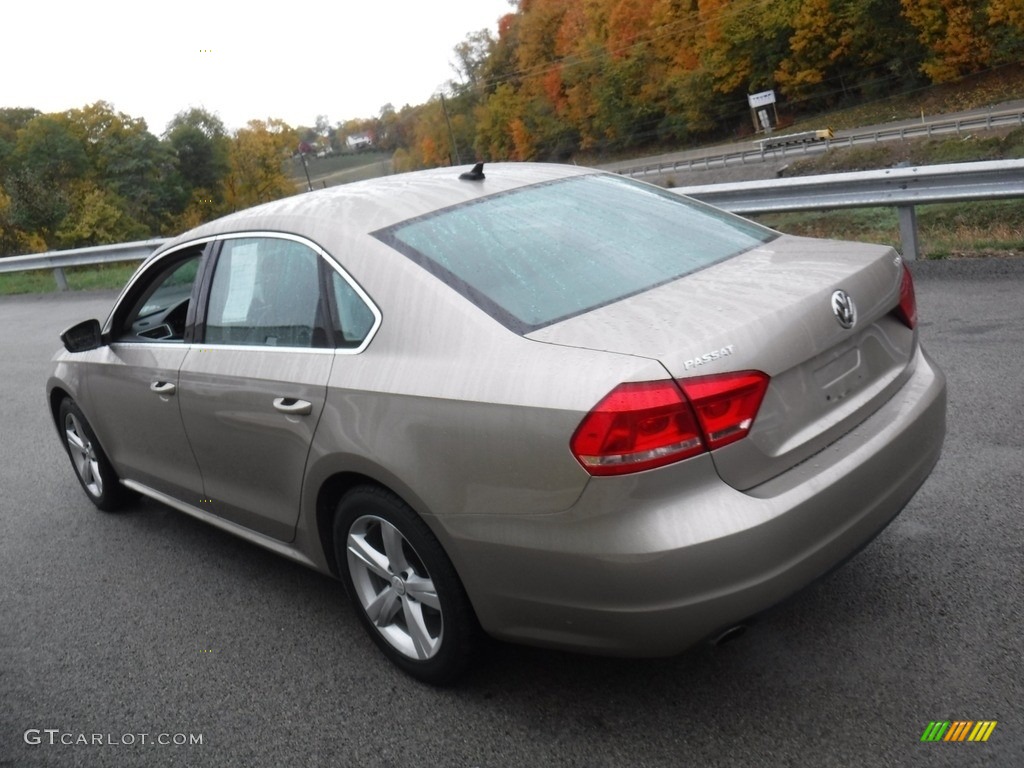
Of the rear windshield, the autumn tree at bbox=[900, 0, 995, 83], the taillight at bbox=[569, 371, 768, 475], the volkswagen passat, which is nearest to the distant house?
the volkswagen passat

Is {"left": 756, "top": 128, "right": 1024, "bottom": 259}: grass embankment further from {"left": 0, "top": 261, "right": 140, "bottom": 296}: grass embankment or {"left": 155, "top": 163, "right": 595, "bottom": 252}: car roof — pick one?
{"left": 0, "top": 261, "right": 140, "bottom": 296}: grass embankment

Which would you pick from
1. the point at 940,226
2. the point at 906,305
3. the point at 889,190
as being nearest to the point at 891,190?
the point at 889,190

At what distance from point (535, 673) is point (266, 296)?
5.46 feet

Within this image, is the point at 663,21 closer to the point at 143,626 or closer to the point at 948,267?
the point at 948,267

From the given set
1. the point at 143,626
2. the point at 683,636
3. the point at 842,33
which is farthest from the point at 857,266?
the point at 842,33

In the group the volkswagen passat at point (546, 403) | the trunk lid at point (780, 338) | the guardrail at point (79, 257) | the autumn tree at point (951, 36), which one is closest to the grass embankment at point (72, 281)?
the guardrail at point (79, 257)

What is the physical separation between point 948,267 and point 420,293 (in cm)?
630

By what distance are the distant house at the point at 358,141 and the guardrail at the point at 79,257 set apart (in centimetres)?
765

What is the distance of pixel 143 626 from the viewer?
14.1 ft

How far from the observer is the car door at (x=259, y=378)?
358 cm

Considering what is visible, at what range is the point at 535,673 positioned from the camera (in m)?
3.45

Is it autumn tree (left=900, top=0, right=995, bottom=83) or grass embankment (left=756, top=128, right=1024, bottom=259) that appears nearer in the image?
grass embankment (left=756, top=128, right=1024, bottom=259)

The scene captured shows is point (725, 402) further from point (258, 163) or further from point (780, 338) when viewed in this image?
point (258, 163)

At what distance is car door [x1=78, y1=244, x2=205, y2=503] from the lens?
4402mm
